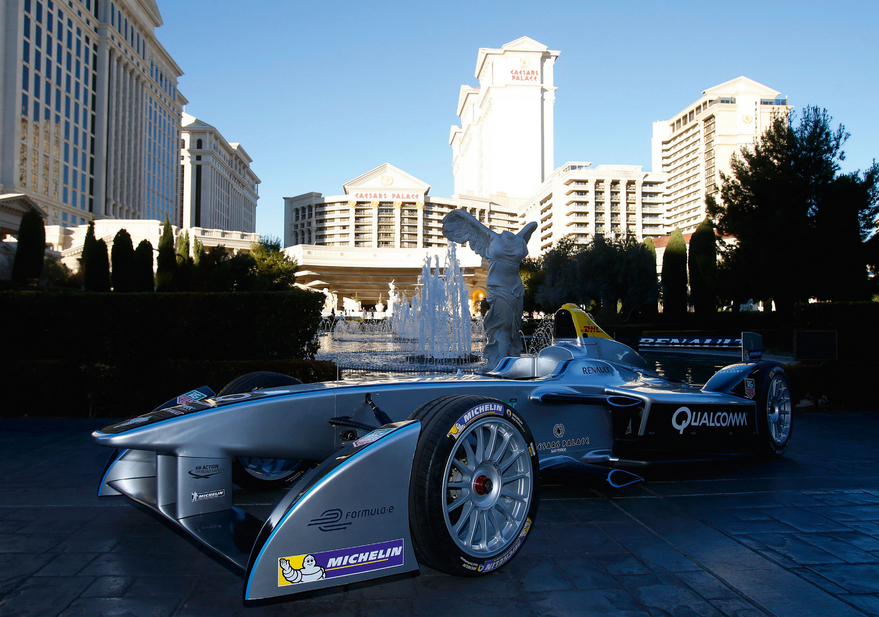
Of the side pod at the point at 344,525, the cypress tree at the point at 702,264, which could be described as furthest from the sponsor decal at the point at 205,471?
the cypress tree at the point at 702,264

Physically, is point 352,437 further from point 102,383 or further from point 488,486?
point 102,383

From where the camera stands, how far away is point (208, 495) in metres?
2.77

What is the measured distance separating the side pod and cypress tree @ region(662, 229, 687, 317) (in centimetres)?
3904

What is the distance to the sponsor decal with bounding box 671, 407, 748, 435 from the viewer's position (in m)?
4.20

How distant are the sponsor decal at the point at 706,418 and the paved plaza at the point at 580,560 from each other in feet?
1.48

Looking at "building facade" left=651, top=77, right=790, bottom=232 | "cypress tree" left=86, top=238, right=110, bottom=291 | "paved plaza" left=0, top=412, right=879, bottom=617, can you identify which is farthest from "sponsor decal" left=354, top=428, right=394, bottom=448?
"building facade" left=651, top=77, right=790, bottom=232

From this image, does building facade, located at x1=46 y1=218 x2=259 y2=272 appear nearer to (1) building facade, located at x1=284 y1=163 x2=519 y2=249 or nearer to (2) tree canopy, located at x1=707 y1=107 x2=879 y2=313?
(2) tree canopy, located at x1=707 y1=107 x2=879 y2=313

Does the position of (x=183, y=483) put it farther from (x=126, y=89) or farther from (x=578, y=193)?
(x=578, y=193)

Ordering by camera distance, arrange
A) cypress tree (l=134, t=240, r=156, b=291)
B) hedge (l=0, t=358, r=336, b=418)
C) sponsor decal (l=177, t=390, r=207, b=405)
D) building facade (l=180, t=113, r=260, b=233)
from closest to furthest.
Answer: sponsor decal (l=177, t=390, r=207, b=405) → hedge (l=0, t=358, r=336, b=418) → cypress tree (l=134, t=240, r=156, b=291) → building facade (l=180, t=113, r=260, b=233)

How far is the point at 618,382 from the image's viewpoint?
14.5 feet

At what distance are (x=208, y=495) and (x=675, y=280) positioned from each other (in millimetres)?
40548

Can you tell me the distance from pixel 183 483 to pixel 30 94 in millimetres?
76904

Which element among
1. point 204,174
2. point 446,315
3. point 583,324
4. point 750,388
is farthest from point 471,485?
point 204,174

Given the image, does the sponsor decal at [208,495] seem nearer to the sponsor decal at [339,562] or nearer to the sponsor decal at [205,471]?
the sponsor decal at [205,471]
